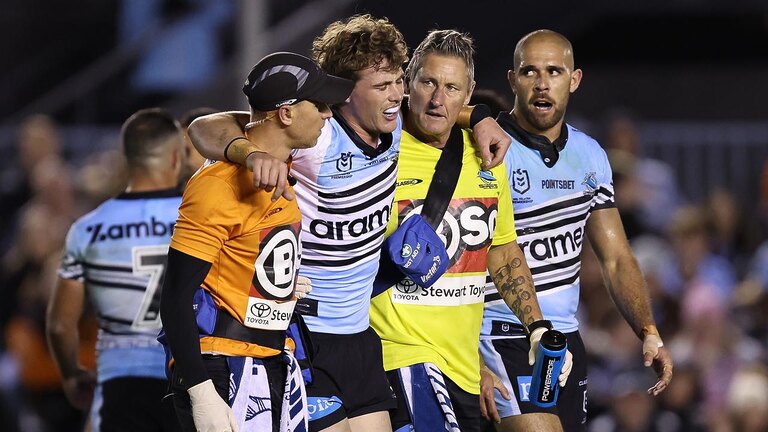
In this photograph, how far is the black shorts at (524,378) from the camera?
24.1ft

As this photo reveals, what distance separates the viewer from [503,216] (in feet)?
23.6

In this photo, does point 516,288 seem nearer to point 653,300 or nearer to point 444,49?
point 444,49

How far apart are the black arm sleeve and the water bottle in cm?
170

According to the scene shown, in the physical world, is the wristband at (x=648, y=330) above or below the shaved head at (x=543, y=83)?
below

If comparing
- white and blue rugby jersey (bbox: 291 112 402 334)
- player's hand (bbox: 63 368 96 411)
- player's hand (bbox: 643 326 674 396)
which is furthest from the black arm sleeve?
player's hand (bbox: 63 368 96 411)

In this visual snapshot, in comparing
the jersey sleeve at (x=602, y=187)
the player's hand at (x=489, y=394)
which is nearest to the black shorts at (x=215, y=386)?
the player's hand at (x=489, y=394)

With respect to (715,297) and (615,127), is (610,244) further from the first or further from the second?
(615,127)

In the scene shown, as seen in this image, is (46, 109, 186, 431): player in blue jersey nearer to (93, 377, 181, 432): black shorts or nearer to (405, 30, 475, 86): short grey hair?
(93, 377, 181, 432): black shorts

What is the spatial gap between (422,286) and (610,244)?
4.38 feet

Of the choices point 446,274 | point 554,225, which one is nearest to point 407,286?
point 446,274

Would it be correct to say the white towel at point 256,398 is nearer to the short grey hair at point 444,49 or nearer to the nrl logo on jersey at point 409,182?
the nrl logo on jersey at point 409,182

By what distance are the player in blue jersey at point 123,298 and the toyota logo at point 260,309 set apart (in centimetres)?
212

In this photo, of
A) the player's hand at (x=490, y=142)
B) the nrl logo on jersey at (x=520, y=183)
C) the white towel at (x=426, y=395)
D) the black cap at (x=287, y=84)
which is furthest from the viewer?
the nrl logo on jersey at (x=520, y=183)

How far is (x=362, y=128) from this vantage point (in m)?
6.70
